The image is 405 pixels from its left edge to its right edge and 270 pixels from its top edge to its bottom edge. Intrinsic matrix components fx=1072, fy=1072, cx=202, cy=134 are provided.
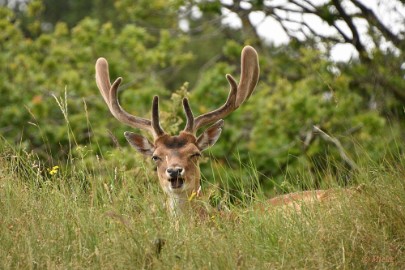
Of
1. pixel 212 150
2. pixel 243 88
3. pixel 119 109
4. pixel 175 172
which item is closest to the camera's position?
pixel 175 172

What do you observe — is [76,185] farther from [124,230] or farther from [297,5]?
[297,5]

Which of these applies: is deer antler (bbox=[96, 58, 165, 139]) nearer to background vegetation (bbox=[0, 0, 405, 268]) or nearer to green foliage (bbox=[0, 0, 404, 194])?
background vegetation (bbox=[0, 0, 405, 268])

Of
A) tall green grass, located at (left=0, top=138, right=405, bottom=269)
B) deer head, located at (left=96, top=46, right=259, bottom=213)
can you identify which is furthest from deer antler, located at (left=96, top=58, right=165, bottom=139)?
tall green grass, located at (left=0, top=138, right=405, bottom=269)

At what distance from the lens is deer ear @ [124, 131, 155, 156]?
9633 mm

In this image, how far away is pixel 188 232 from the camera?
659cm

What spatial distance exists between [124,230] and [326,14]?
8178mm

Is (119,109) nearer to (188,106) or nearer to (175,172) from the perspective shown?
(188,106)

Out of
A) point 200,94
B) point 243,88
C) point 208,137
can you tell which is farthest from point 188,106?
point 200,94

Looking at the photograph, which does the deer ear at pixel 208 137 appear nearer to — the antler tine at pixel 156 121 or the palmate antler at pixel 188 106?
the palmate antler at pixel 188 106

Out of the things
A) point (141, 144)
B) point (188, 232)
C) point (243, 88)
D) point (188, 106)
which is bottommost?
point (141, 144)

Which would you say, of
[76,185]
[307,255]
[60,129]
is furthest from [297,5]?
[307,255]

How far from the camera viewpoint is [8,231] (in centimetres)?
661

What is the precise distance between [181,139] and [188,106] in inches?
12.0

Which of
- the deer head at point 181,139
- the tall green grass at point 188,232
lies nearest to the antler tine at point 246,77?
the deer head at point 181,139
